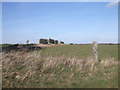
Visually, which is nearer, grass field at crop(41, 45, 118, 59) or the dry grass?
the dry grass

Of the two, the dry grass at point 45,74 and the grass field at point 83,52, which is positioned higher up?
the grass field at point 83,52

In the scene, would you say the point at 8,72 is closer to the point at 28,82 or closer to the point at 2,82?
the point at 2,82

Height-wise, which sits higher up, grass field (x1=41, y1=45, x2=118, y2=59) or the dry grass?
grass field (x1=41, y1=45, x2=118, y2=59)

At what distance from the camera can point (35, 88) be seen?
6.27m

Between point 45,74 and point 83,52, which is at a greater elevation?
point 83,52

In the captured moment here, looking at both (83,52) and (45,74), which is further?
(83,52)

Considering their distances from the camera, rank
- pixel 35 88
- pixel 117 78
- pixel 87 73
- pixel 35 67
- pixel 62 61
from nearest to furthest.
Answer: pixel 35 88 < pixel 117 78 < pixel 87 73 < pixel 35 67 < pixel 62 61

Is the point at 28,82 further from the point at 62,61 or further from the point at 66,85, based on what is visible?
the point at 62,61

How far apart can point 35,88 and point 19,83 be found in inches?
40.9

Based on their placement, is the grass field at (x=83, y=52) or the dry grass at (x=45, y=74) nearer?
the dry grass at (x=45, y=74)

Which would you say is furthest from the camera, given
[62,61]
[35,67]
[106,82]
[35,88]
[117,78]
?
[62,61]

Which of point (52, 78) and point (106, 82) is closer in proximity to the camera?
point (106, 82)

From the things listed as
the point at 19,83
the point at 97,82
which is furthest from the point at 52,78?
the point at 97,82

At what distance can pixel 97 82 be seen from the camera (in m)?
6.72
